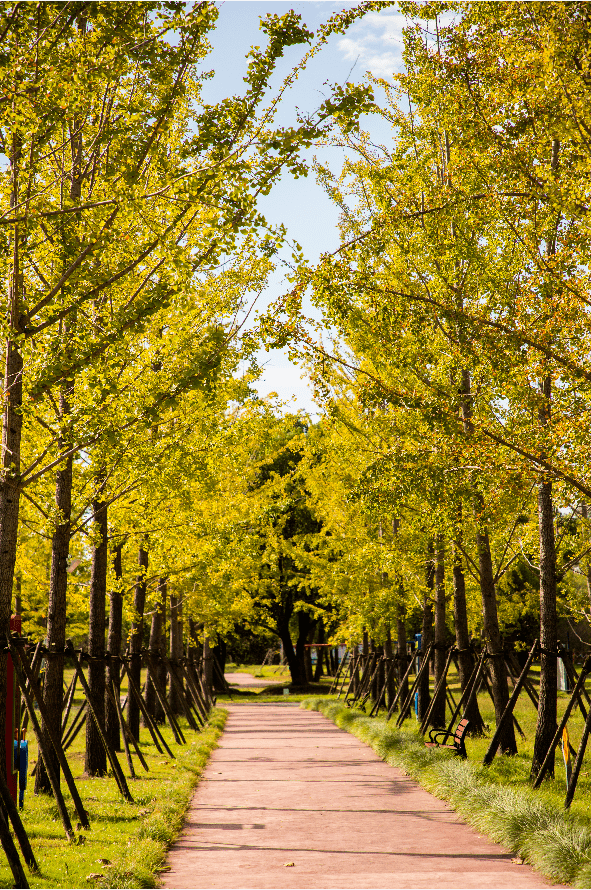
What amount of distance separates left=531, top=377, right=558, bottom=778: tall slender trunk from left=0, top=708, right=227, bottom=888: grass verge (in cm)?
459

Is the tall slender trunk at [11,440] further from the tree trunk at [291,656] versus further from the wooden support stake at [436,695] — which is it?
the tree trunk at [291,656]

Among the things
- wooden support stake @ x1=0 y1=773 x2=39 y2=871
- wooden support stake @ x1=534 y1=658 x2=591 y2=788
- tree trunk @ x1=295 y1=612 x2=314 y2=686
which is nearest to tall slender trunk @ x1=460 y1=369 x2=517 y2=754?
wooden support stake @ x1=534 y1=658 x2=591 y2=788

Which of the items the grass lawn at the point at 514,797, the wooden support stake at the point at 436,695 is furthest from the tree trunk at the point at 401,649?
the wooden support stake at the point at 436,695

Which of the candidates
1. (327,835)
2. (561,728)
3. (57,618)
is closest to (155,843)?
(327,835)

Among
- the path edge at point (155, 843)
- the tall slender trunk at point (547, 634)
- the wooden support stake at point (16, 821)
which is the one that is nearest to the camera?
the wooden support stake at point (16, 821)

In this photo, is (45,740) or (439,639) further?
(439,639)

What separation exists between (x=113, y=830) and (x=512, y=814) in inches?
158

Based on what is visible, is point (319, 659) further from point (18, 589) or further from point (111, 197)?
point (111, 197)

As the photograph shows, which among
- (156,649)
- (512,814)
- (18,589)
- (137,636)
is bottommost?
(512,814)

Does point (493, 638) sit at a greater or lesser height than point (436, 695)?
greater

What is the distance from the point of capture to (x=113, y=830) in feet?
26.6

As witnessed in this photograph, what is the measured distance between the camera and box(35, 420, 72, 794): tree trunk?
10.0 meters

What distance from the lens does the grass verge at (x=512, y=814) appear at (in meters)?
6.39

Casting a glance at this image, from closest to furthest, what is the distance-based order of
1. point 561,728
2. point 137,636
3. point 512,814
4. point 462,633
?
point 512,814 < point 561,728 < point 462,633 < point 137,636
